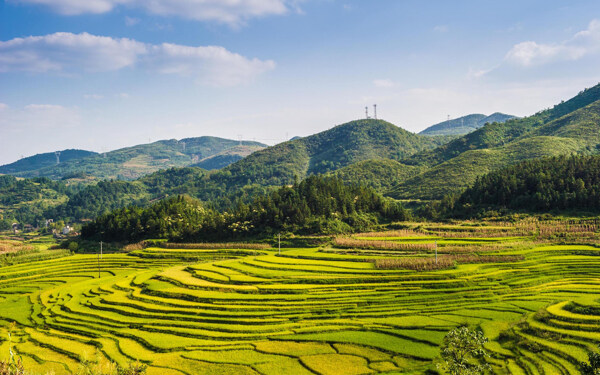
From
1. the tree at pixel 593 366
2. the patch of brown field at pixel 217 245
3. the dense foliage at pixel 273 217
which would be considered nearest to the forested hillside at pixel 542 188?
the dense foliage at pixel 273 217

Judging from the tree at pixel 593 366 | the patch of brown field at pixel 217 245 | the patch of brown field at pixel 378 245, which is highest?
the patch of brown field at pixel 378 245

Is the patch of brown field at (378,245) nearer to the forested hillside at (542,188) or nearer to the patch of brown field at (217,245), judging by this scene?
the patch of brown field at (217,245)

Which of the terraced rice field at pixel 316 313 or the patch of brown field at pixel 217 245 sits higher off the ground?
the patch of brown field at pixel 217 245

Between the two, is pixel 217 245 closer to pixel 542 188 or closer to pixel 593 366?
pixel 593 366

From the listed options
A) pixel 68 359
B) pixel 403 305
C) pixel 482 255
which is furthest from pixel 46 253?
pixel 482 255

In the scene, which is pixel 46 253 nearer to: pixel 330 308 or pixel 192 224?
pixel 192 224

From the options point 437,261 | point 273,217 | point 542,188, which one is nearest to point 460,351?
point 437,261

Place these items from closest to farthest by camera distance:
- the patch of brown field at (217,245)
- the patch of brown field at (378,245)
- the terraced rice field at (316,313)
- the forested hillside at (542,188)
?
the terraced rice field at (316,313) < the patch of brown field at (378,245) < the patch of brown field at (217,245) < the forested hillside at (542,188)
